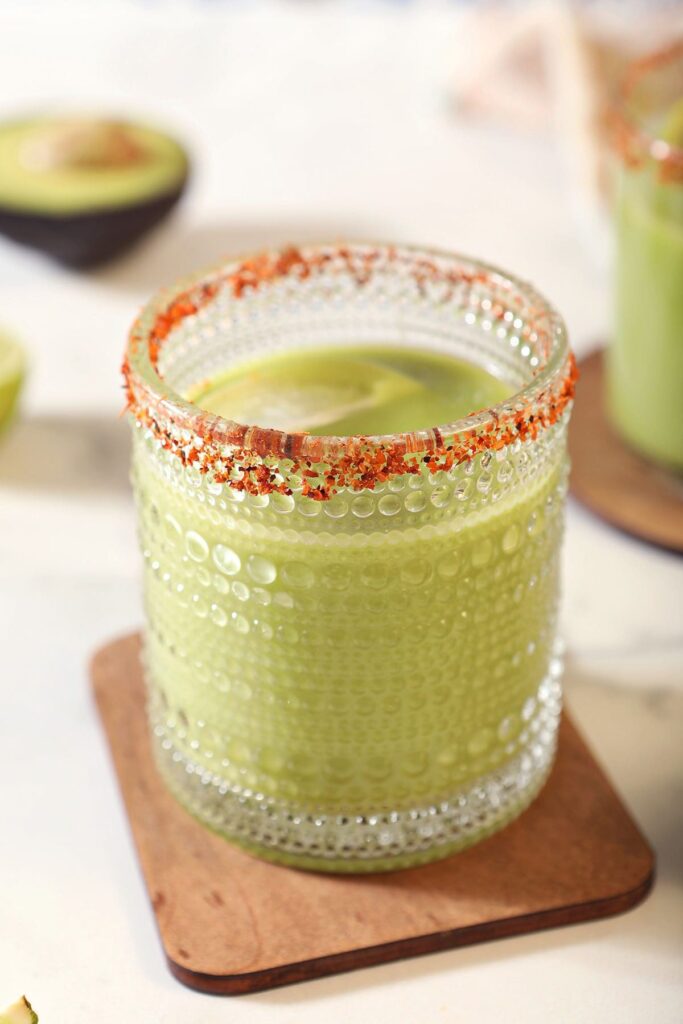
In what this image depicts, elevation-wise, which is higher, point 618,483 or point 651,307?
point 651,307

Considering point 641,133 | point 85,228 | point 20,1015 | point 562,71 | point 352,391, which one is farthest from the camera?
point 562,71

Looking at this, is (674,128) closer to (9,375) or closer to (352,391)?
(352,391)

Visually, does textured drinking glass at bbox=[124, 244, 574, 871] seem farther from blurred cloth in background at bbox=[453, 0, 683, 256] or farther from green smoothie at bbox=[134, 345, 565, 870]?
blurred cloth in background at bbox=[453, 0, 683, 256]

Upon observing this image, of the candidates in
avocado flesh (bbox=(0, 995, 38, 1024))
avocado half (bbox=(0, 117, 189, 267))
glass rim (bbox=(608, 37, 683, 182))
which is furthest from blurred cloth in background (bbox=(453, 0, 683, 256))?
avocado flesh (bbox=(0, 995, 38, 1024))

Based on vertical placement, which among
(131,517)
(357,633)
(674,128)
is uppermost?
(674,128)

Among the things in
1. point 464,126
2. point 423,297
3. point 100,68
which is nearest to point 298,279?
point 423,297

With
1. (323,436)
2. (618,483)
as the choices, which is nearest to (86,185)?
(618,483)

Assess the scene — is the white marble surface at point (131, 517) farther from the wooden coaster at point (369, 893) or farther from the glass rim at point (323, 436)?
the glass rim at point (323, 436)
